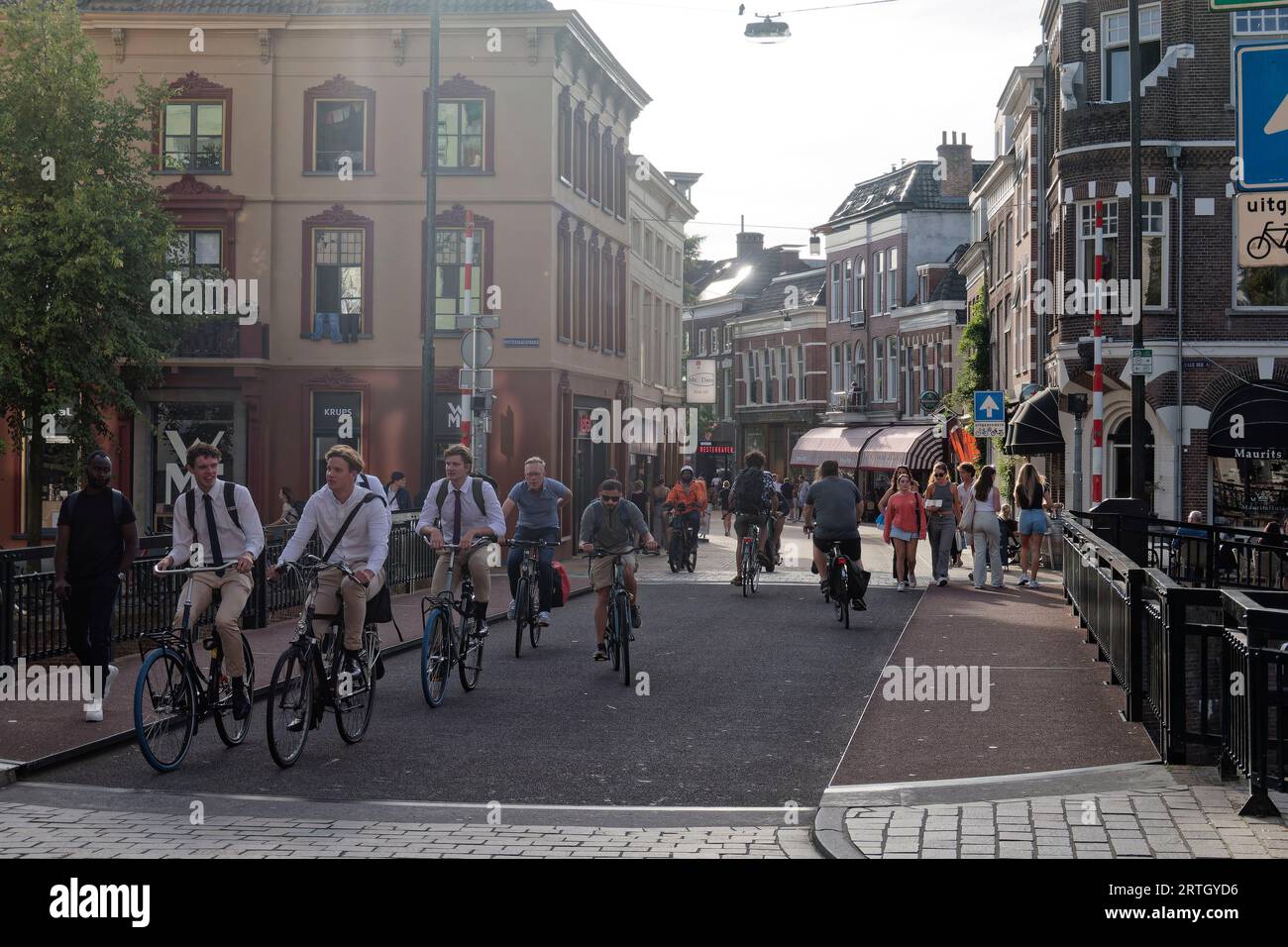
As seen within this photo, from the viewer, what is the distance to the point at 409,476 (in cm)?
3331

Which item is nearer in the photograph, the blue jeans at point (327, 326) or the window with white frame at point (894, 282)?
the blue jeans at point (327, 326)

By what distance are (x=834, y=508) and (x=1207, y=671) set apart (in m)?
10.4

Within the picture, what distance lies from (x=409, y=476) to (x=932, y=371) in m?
30.1

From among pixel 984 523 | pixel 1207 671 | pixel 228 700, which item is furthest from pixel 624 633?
pixel 984 523

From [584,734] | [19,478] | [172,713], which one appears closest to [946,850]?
[584,734]

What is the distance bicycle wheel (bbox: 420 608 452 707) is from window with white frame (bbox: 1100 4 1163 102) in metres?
22.8

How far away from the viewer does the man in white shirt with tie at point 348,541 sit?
10.2 metres

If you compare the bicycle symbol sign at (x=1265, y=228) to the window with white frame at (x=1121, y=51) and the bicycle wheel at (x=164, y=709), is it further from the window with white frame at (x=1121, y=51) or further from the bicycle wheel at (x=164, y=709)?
the window with white frame at (x=1121, y=51)

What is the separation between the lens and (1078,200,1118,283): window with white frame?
100 ft

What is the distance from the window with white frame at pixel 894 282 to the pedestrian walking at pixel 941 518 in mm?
38975

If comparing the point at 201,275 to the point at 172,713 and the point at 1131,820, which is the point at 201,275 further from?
the point at 1131,820

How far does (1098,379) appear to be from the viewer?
26.5 m

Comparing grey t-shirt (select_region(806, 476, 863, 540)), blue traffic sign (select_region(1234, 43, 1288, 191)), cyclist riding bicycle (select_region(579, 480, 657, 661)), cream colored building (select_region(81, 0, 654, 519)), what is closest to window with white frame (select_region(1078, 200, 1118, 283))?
cream colored building (select_region(81, 0, 654, 519))

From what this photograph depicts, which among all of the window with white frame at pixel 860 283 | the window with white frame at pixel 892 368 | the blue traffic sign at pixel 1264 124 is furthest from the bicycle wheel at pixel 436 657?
the window with white frame at pixel 860 283
